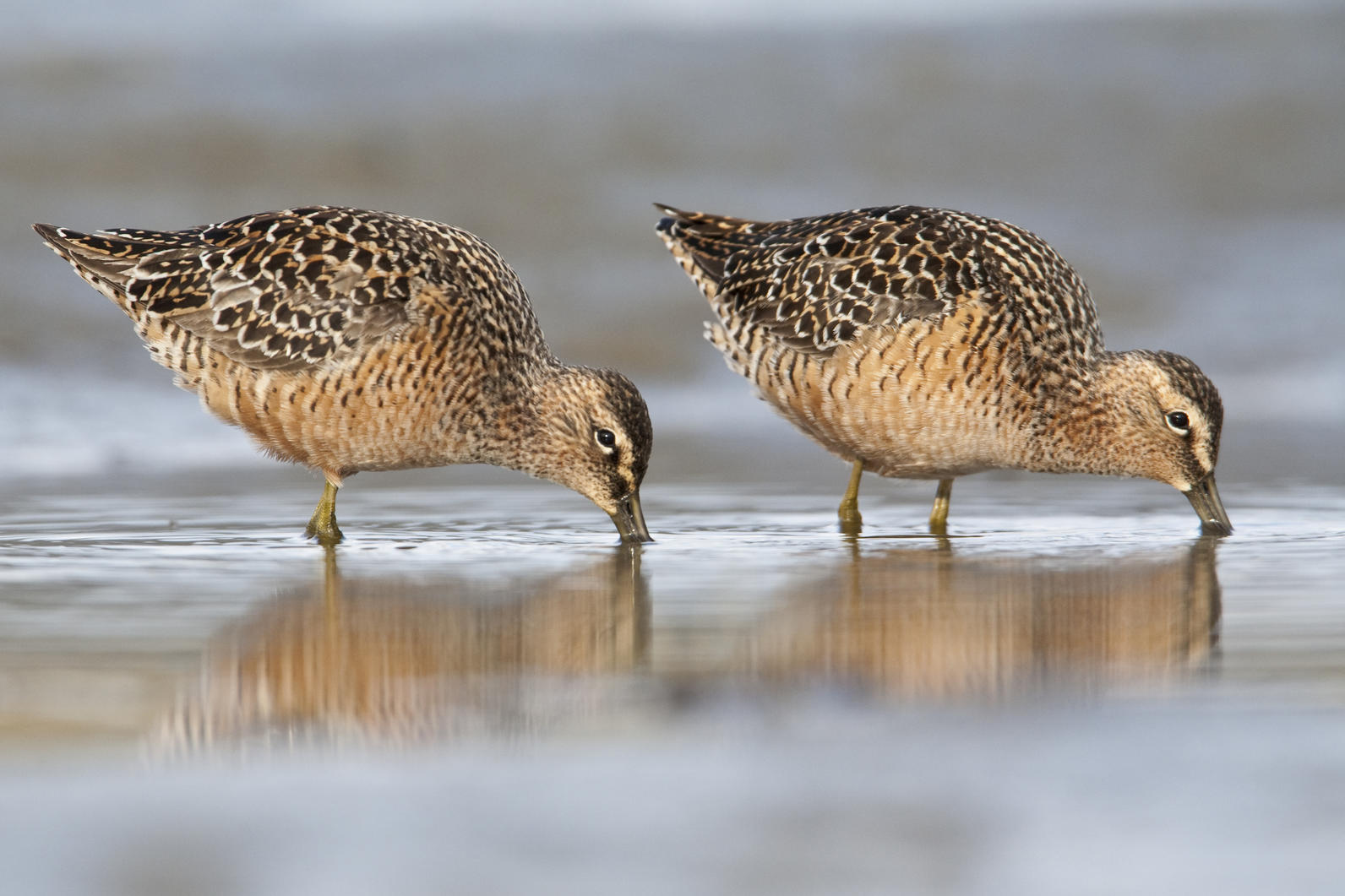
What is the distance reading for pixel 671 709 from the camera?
3.83m

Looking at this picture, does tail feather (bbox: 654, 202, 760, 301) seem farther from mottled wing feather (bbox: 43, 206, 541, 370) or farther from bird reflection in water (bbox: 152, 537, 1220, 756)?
bird reflection in water (bbox: 152, 537, 1220, 756)

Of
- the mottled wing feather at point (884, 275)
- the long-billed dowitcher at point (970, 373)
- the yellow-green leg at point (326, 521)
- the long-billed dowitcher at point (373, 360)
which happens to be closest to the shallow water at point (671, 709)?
the yellow-green leg at point (326, 521)

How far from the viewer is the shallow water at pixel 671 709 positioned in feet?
9.68

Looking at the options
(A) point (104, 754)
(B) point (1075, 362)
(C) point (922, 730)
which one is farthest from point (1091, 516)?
(A) point (104, 754)

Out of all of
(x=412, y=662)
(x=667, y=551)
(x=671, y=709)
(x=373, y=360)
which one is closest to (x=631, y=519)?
(x=667, y=551)

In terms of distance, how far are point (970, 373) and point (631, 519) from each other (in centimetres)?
142

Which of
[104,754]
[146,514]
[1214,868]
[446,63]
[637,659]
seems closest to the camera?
[1214,868]

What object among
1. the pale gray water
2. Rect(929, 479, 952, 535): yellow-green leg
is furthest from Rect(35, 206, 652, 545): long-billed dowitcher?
Rect(929, 479, 952, 535): yellow-green leg

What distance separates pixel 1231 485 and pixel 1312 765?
14.6ft

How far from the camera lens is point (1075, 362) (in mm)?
6781

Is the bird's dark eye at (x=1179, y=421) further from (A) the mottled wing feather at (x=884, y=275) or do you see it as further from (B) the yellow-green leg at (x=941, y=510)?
(B) the yellow-green leg at (x=941, y=510)

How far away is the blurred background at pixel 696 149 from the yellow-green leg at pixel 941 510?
2508 millimetres

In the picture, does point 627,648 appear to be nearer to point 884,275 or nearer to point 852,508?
point 852,508

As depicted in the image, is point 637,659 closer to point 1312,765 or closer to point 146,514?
point 1312,765
